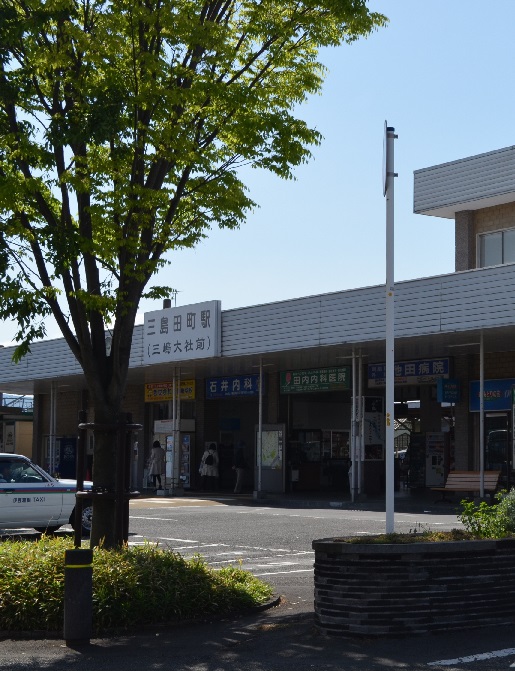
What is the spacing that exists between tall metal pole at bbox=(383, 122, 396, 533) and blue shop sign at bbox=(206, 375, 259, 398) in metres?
24.8

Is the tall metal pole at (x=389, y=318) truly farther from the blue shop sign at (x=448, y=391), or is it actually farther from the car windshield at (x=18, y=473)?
the blue shop sign at (x=448, y=391)

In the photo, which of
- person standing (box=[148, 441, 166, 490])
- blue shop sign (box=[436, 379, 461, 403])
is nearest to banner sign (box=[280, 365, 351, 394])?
blue shop sign (box=[436, 379, 461, 403])

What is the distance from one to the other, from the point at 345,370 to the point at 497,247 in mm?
5722

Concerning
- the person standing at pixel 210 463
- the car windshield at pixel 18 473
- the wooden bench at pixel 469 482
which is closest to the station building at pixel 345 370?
the wooden bench at pixel 469 482

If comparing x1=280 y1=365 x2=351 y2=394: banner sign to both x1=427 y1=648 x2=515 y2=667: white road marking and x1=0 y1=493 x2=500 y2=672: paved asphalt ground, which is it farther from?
A: x1=427 y1=648 x2=515 y2=667: white road marking

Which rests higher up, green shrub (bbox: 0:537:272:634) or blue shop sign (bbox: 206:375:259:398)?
blue shop sign (bbox: 206:375:259:398)

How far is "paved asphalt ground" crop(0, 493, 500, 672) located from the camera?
7996 millimetres

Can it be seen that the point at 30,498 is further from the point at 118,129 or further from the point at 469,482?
the point at 469,482

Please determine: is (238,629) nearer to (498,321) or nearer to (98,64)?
(98,64)

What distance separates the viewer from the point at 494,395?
28.4m

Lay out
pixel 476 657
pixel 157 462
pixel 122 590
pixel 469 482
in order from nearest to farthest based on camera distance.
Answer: pixel 476 657
pixel 122 590
pixel 469 482
pixel 157 462

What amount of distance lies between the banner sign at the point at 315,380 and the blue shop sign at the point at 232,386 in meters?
1.00

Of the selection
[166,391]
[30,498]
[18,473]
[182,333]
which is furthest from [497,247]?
[30,498]

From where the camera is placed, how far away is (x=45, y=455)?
47.7m
